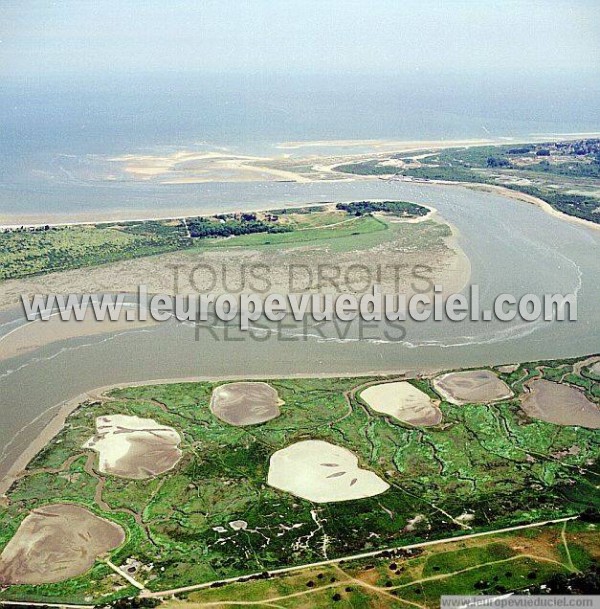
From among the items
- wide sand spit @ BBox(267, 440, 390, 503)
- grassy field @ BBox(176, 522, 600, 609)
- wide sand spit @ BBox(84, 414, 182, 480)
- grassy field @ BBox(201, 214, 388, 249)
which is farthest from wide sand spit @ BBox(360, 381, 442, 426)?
grassy field @ BBox(201, 214, 388, 249)

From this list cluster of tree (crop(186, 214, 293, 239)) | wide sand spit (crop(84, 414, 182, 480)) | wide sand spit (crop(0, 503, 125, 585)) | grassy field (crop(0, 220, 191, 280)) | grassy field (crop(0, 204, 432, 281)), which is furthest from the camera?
cluster of tree (crop(186, 214, 293, 239))

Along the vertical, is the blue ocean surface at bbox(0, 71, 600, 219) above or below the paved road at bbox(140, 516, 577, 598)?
above

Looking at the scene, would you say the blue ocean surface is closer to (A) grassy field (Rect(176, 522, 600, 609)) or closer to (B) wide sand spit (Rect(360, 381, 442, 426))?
(B) wide sand spit (Rect(360, 381, 442, 426))

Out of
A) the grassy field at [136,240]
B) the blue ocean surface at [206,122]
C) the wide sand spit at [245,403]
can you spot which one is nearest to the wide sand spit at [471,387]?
the wide sand spit at [245,403]

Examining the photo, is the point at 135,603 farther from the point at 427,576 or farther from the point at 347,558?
the point at 427,576

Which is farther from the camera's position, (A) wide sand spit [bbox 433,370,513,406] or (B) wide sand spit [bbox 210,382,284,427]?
(A) wide sand spit [bbox 433,370,513,406]

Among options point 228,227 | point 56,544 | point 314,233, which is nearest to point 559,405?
point 56,544

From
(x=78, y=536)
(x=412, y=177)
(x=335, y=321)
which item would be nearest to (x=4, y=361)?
(x=78, y=536)
